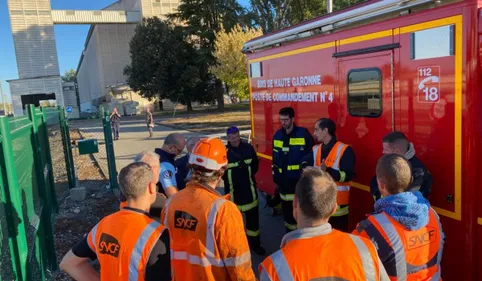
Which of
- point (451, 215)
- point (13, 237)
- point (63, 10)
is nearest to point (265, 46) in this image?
point (451, 215)

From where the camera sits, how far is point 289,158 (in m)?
4.96

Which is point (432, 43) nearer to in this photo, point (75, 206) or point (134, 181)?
point (134, 181)

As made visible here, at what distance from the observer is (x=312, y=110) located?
5059 mm

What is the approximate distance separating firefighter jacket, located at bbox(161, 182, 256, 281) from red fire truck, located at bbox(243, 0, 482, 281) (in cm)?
192

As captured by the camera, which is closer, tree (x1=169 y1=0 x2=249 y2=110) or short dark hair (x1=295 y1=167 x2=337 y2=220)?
short dark hair (x1=295 y1=167 x2=337 y2=220)

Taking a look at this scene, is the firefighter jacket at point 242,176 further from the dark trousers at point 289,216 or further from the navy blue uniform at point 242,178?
the dark trousers at point 289,216

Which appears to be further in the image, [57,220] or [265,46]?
[57,220]

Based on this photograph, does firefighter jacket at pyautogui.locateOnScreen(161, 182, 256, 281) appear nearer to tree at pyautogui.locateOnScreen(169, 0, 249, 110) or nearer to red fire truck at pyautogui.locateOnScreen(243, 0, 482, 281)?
red fire truck at pyautogui.locateOnScreen(243, 0, 482, 281)

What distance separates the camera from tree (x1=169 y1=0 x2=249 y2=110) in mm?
34438

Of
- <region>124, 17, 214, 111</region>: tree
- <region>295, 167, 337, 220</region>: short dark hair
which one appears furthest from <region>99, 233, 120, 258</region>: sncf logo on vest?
<region>124, 17, 214, 111</region>: tree

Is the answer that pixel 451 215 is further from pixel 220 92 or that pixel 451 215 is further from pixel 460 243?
pixel 220 92

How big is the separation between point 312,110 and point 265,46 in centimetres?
153

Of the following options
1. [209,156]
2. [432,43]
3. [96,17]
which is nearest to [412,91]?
[432,43]

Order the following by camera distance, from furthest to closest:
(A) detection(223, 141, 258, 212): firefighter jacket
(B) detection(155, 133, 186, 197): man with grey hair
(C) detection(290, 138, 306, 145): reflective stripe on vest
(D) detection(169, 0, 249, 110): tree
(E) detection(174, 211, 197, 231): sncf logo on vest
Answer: (D) detection(169, 0, 249, 110): tree
(A) detection(223, 141, 258, 212): firefighter jacket
(C) detection(290, 138, 306, 145): reflective stripe on vest
(B) detection(155, 133, 186, 197): man with grey hair
(E) detection(174, 211, 197, 231): sncf logo on vest
